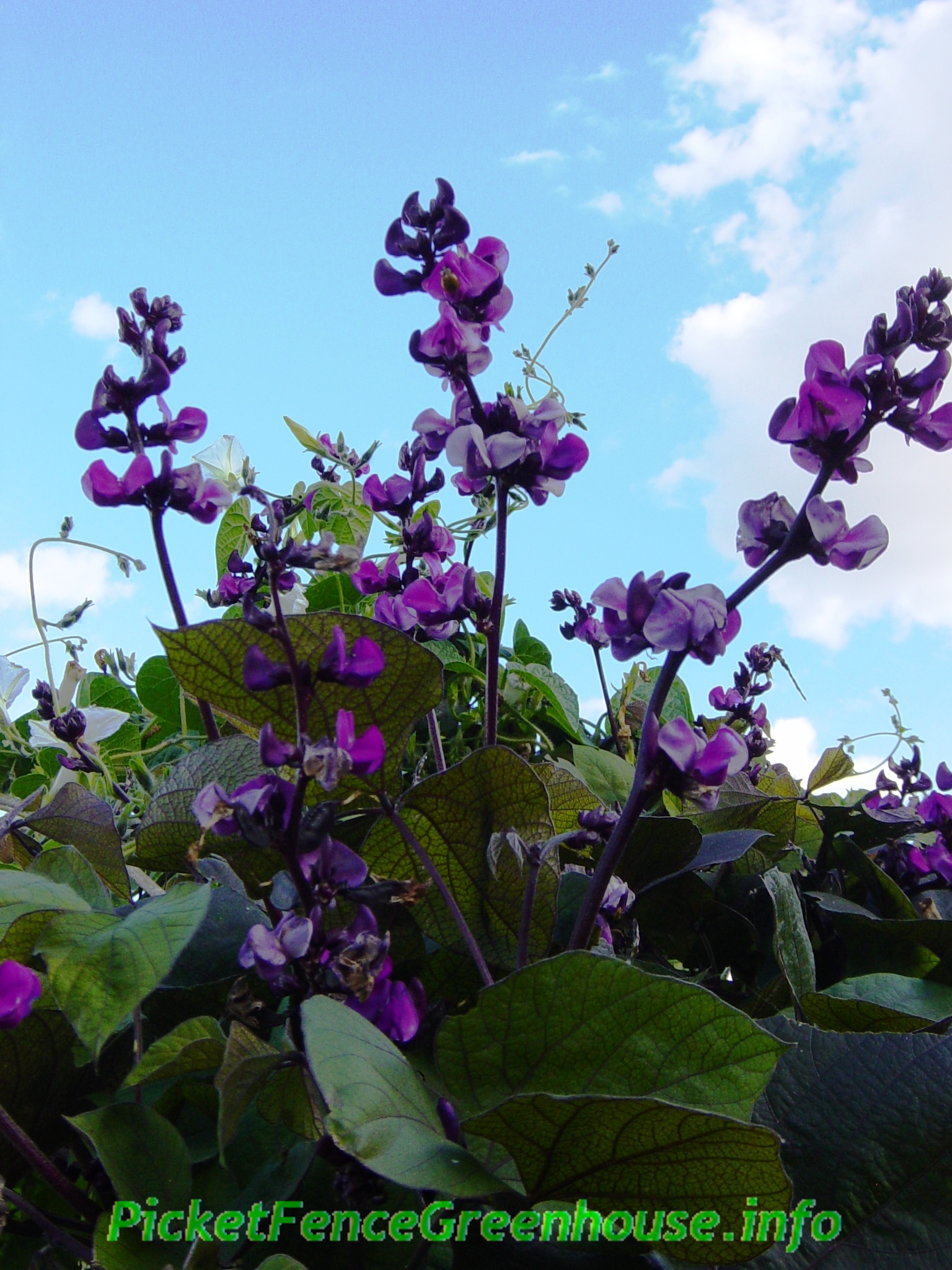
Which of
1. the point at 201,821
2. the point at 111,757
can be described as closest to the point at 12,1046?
the point at 201,821

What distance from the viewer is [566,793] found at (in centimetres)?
98

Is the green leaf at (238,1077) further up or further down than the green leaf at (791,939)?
further down

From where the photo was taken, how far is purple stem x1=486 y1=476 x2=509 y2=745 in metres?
0.87

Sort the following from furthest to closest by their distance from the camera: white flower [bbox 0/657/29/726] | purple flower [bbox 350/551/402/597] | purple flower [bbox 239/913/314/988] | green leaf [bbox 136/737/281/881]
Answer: white flower [bbox 0/657/29/726] → purple flower [bbox 350/551/402/597] → green leaf [bbox 136/737/281/881] → purple flower [bbox 239/913/314/988]

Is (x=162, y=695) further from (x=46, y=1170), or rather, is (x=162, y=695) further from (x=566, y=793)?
(x=46, y=1170)

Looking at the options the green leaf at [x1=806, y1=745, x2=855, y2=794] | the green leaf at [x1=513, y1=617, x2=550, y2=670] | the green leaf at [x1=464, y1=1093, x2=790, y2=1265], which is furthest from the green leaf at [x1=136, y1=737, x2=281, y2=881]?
the green leaf at [x1=513, y1=617, x2=550, y2=670]

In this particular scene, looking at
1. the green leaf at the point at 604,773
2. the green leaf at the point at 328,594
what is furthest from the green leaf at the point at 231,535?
the green leaf at the point at 604,773

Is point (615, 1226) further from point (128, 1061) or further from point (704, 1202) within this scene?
point (128, 1061)

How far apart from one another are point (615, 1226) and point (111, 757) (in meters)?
1.31

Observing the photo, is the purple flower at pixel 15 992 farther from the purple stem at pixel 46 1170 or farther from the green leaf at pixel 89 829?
the green leaf at pixel 89 829

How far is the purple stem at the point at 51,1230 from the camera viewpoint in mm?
598

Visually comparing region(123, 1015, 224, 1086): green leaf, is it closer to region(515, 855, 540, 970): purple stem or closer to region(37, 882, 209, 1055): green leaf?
region(37, 882, 209, 1055): green leaf

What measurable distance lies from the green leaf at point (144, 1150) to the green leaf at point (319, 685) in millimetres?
267

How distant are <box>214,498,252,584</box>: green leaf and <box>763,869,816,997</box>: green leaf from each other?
4.68 ft
